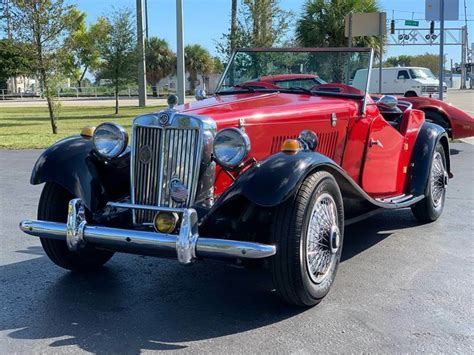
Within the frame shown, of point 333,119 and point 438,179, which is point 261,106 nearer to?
point 333,119

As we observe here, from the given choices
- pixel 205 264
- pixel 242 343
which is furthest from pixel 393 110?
pixel 242 343

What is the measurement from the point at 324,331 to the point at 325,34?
20386mm

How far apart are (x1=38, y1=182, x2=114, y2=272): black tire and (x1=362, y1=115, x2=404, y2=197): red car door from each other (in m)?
2.63

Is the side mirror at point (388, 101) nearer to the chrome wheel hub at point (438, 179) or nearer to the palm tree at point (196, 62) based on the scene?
the chrome wheel hub at point (438, 179)

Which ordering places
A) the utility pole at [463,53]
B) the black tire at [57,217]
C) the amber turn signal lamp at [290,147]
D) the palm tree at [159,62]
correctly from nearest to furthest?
1. the amber turn signal lamp at [290,147]
2. the black tire at [57,217]
3. the palm tree at [159,62]
4. the utility pole at [463,53]

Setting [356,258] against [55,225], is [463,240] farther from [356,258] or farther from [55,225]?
[55,225]

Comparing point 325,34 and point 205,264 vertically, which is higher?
point 325,34

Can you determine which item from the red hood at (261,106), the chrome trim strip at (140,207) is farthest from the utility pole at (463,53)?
the chrome trim strip at (140,207)

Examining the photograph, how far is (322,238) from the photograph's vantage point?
157 inches

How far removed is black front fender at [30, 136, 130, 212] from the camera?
4.14 metres

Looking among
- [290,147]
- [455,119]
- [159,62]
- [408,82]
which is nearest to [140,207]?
[290,147]

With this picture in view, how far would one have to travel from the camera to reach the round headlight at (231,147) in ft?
12.4

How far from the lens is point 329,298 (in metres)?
4.04

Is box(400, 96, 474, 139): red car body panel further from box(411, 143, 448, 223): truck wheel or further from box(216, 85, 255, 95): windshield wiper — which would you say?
box(216, 85, 255, 95): windshield wiper
